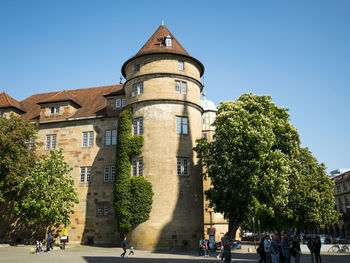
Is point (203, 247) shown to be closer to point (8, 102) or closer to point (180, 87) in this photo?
point (180, 87)

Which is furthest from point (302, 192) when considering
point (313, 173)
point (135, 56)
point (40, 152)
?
point (40, 152)

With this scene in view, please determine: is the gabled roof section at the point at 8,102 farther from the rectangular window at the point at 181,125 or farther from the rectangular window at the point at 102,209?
the rectangular window at the point at 181,125

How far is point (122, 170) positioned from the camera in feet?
109

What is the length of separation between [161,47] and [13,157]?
68.1 feet

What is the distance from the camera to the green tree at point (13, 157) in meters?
34.8

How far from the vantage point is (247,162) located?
2880 centimetres

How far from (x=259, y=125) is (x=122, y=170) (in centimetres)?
1452

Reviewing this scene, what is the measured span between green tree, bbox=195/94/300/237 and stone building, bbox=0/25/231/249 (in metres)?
2.95

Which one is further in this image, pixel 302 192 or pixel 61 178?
pixel 302 192

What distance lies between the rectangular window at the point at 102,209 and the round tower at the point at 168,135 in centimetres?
697

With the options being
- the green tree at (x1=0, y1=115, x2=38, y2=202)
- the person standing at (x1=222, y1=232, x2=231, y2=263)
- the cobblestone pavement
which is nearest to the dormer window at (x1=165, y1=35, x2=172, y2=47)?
the green tree at (x1=0, y1=115, x2=38, y2=202)

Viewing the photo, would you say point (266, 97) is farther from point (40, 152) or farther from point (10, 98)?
point (10, 98)

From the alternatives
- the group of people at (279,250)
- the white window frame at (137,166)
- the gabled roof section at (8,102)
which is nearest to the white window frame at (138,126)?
the white window frame at (137,166)

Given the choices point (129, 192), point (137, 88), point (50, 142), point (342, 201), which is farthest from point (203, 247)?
point (342, 201)
